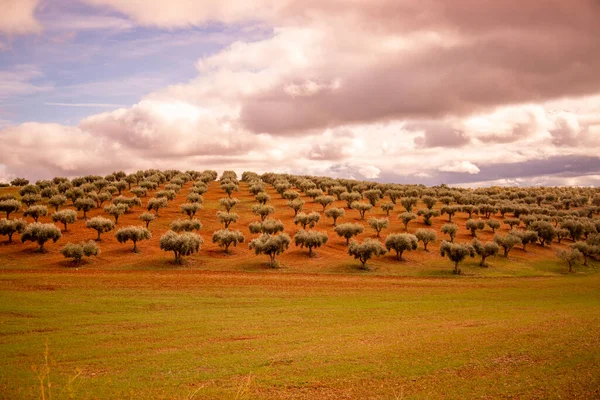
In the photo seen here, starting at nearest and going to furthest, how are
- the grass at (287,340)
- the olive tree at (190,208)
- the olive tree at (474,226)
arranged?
1. the grass at (287,340)
2. the olive tree at (190,208)
3. the olive tree at (474,226)

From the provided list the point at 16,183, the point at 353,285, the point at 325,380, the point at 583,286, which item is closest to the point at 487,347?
the point at 325,380

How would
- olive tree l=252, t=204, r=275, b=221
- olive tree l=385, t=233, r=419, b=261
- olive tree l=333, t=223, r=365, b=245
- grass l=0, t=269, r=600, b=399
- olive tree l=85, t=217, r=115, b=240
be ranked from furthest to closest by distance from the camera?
1. olive tree l=252, t=204, r=275, b=221
2. olive tree l=333, t=223, r=365, b=245
3. olive tree l=85, t=217, r=115, b=240
4. olive tree l=385, t=233, r=419, b=261
5. grass l=0, t=269, r=600, b=399

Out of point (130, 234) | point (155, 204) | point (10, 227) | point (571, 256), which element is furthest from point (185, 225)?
point (571, 256)

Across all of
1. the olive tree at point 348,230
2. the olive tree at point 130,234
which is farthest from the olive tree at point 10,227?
the olive tree at point 348,230

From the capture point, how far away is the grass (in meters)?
24.4

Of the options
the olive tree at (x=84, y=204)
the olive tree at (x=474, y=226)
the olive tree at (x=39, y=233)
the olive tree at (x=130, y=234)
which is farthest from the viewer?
the olive tree at (x=474, y=226)

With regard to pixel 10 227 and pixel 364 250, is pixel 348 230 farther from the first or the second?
pixel 10 227

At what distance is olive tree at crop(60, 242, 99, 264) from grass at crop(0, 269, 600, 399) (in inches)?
385

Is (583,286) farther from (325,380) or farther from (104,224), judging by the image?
(104,224)

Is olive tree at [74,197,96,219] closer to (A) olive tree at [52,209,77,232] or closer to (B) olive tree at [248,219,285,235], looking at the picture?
(A) olive tree at [52,209,77,232]

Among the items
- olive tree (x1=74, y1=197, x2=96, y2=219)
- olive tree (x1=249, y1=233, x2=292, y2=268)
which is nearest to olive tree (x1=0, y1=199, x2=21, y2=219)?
olive tree (x1=74, y1=197, x2=96, y2=219)

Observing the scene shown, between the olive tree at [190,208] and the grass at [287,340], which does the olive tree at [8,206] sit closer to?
the olive tree at [190,208]

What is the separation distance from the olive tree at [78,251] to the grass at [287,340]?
32.1 feet

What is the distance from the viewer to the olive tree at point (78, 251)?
2788 inches
